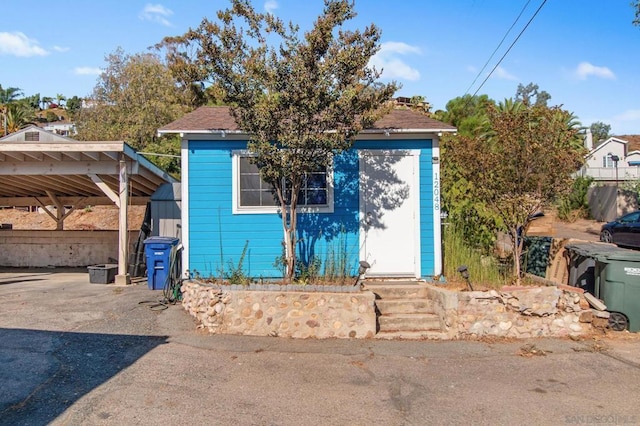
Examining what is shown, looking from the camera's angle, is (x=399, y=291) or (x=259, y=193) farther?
(x=259, y=193)

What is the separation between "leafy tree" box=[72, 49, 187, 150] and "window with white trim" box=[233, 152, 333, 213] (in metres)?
19.7

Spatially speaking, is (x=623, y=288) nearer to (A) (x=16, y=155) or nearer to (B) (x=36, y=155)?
(B) (x=36, y=155)

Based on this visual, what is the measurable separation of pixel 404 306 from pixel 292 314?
186 cm

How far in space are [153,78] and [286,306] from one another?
2491 centimetres

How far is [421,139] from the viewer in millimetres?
8984

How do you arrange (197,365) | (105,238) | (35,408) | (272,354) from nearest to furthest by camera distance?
(35,408) → (197,365) → (272,354) → (105,238)

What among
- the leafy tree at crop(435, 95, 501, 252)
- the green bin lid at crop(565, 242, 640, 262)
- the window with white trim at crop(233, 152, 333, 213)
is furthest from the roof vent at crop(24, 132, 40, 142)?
the green bin lid at crop(565, 242, 640, 262)

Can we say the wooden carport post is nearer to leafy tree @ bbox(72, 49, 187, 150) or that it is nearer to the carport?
the carport

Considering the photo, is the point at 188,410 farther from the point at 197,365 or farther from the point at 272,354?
the point at 272,354

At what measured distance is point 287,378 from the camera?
17.8 feet

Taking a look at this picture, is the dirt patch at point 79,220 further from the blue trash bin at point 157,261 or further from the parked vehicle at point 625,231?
the parked vehicle at point 625,231

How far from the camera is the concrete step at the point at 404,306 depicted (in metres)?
7.68

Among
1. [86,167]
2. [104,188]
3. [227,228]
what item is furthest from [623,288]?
[86,167]

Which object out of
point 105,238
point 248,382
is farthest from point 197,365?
point 105,238
